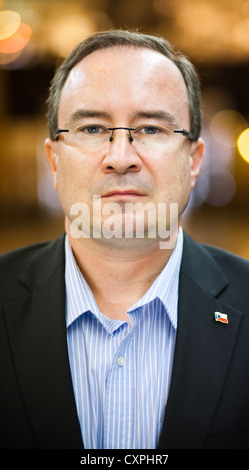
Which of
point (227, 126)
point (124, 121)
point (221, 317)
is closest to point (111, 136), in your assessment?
point (124, 121)

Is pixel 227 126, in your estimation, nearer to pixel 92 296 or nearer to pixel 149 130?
pixel 149 130

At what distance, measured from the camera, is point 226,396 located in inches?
Result: 59.1

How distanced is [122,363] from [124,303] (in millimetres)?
230

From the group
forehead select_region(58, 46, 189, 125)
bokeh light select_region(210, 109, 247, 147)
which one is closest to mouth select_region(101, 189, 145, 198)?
forehead select_region(58, 46, 189, 125)

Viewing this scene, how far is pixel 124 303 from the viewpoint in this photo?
1704mm

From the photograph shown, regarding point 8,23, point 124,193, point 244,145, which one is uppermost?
point 8,23

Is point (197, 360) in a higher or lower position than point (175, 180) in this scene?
lower

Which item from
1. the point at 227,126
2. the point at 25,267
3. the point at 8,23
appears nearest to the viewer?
the point at 25,267

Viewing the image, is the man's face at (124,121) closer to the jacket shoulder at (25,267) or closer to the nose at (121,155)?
the nose at (121,155)

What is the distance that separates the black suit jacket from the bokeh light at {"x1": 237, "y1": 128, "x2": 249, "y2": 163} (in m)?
11.0

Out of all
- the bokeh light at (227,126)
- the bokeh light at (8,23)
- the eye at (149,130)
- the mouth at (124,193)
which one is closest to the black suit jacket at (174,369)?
the mouth at (124,193)

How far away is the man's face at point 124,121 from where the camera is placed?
5.07 feet

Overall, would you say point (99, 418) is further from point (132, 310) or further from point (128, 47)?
point (128, 47)

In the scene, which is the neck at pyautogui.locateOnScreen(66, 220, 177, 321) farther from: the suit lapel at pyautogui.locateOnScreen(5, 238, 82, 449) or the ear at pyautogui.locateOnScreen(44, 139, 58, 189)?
the ear at pyautogui.locateOnScreen(44, 139, 58, 189)
